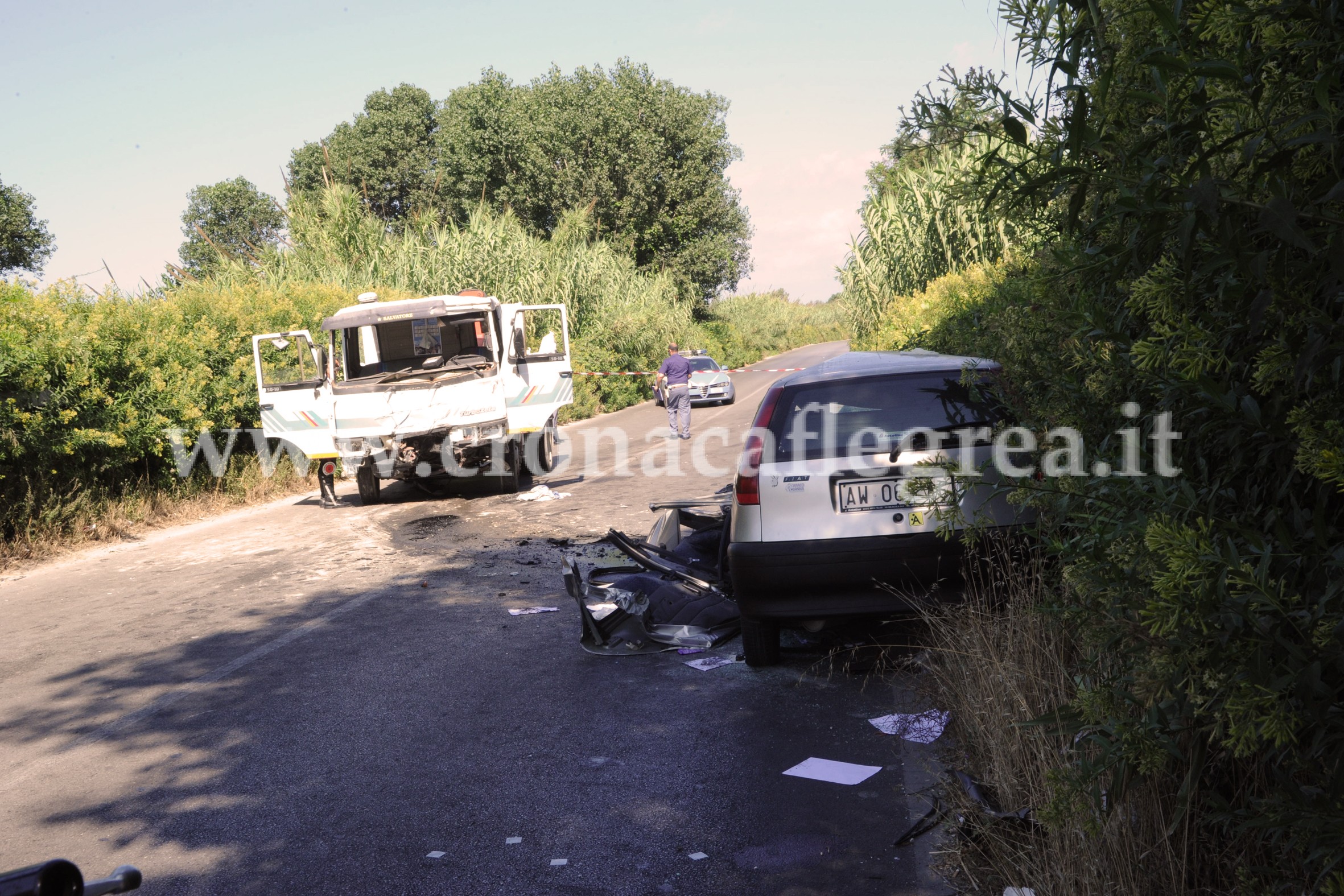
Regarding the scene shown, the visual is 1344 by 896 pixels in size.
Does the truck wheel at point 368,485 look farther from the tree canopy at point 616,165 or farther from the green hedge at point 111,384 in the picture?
the tree canopy at point 616,165

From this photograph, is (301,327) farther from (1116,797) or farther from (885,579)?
(1116,797)

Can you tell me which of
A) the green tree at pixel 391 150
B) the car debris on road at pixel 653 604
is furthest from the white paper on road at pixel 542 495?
the green tree at pixel 391 150

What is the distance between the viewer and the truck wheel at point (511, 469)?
14.8 m

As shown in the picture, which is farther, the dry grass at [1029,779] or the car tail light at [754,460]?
the car tail light at [754,460]

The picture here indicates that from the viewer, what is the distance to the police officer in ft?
72.3

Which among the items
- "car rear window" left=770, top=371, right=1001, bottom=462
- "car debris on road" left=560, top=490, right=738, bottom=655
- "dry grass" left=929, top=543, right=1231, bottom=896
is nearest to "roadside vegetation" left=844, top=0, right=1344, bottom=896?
"dry grass" left=929, top=543, right=1231, bottom=896

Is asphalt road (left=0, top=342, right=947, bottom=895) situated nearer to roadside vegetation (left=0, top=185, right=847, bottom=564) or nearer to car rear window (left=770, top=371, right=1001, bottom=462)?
car rear window (left=770, top=371, right=1001, bottom=462)

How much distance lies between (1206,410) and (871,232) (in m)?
19.3

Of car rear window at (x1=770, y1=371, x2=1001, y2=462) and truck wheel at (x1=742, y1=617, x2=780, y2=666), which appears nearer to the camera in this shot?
car rear window at (x1=770, y1=371, x2=1001, y2=462)

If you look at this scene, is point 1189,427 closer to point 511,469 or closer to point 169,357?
point 511,469

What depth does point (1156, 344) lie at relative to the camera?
2.34 meters

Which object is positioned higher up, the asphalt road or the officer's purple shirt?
the officer's purple shirt

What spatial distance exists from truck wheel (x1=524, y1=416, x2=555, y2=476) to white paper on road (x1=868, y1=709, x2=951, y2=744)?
35.5 ft

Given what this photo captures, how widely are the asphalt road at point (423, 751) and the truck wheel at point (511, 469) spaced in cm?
570
